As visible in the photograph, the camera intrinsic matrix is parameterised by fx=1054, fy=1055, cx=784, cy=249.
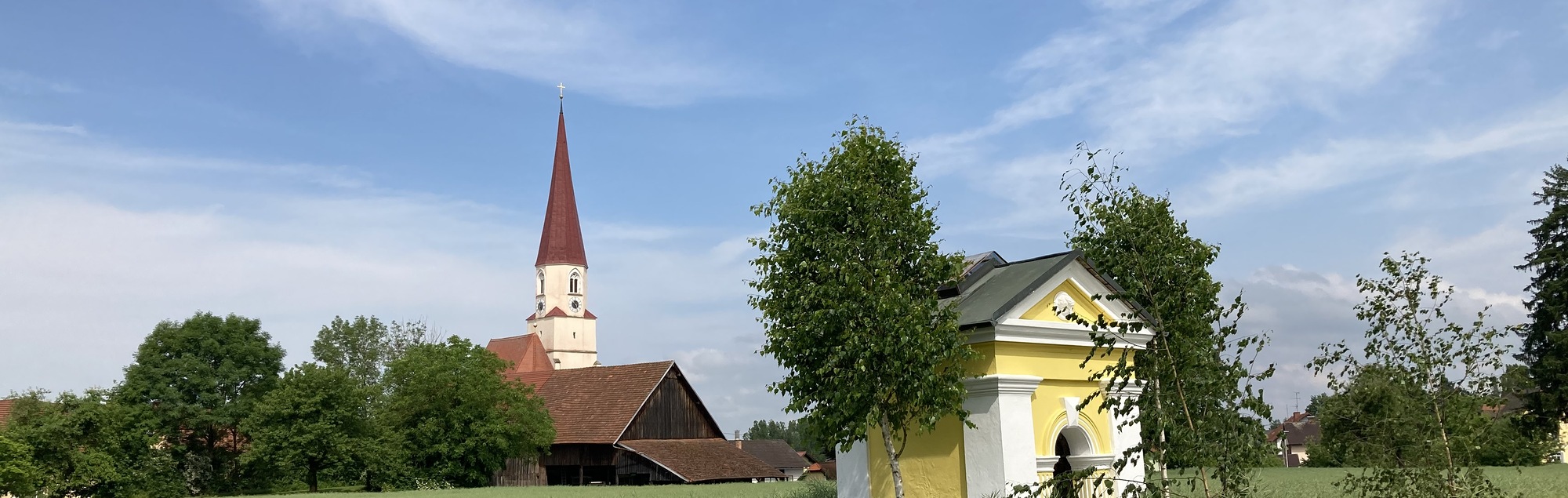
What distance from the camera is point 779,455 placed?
87688mm

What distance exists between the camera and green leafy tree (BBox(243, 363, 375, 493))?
4378 cm

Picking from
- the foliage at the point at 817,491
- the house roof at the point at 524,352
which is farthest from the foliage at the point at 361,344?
the foliage at the point at 817,491

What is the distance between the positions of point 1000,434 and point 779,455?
75.6 meters

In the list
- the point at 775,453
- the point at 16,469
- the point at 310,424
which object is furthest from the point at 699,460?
the point at 775,453

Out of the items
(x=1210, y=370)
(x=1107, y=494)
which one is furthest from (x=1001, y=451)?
(x=1210, y=370)

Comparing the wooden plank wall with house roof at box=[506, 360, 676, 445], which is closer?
house roof at box=[506, 360, 676, 445]

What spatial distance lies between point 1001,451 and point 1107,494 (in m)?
2.32

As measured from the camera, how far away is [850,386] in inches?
539

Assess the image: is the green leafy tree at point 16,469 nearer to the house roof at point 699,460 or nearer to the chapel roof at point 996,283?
the house roof at point 699,460

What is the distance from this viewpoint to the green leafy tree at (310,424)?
4378cm

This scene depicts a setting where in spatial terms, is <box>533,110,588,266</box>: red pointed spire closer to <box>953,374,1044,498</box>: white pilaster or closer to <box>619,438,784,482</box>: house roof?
<box>619,438,784,482</box>: house roof

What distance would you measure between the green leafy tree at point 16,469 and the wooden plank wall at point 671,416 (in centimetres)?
2269

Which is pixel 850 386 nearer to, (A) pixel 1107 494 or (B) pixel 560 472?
(A) pixel 1107 494

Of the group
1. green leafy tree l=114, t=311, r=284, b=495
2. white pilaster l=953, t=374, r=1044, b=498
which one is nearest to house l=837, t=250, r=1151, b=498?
white pilaster l=953, t=374, r=1044, b=498
